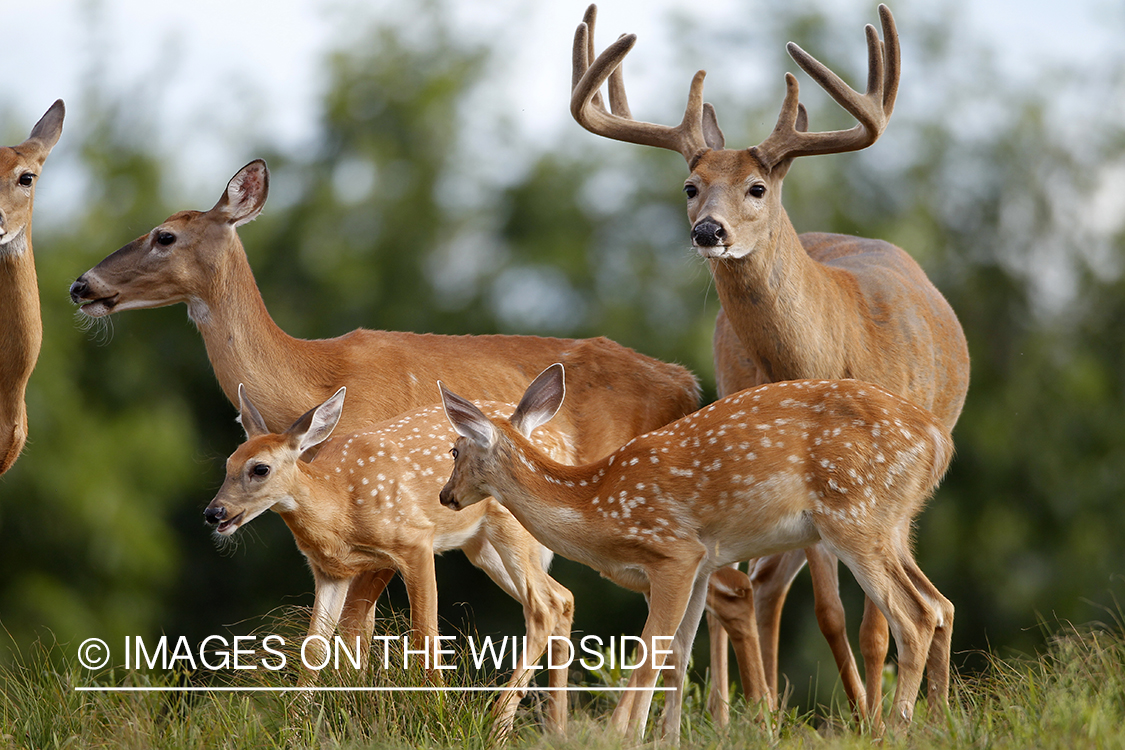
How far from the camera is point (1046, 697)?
500cm

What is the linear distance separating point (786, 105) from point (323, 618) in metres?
3.06

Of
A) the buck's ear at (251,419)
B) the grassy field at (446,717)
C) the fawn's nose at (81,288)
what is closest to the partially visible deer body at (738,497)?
the grassy field at (446,717)

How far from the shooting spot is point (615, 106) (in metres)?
7.12

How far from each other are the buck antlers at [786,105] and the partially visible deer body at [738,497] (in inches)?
52.9

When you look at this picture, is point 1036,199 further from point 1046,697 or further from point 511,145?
point 1046,697

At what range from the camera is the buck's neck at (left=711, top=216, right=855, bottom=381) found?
20.5ft

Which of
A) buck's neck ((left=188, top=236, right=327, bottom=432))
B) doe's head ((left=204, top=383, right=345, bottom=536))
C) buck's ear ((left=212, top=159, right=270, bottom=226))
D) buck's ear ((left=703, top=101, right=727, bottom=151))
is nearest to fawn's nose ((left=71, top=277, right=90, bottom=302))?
buck's neck ((left=188, top=236, right=327, bottom=432))

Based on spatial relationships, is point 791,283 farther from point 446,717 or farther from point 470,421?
point 446,717

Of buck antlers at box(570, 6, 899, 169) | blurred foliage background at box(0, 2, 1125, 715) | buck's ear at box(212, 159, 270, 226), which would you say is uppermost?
buck antlers at box(570, 6, 899, 169)

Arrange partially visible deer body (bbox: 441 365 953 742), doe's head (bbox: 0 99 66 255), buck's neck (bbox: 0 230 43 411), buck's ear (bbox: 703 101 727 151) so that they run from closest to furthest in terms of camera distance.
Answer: partially visible deer body (bbox: 441 365 953 742) → doe's head (bbox: 0 99 66 255) → buck's neck (bbox: 0 230 43 411) → buck's ear (bbox: 703 101 727 151)

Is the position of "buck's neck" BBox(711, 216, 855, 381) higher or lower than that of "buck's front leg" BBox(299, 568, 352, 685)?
higher

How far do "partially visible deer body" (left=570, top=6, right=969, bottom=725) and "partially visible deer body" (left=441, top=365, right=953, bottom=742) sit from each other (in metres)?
0.55

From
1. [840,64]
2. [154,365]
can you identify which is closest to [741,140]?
[840,64]

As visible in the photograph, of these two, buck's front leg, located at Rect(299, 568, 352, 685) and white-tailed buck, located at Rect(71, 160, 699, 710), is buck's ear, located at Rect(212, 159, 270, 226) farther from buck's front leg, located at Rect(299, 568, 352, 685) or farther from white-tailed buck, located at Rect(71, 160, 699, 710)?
buck's front leg, located at Rect(299, 568, 352, 685)
